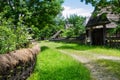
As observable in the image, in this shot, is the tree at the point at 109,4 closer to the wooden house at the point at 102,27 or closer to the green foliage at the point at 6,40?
the green foliage at the point at 6,40

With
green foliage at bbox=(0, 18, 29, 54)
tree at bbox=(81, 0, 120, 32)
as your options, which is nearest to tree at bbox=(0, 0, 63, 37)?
tree at bbox=(81, 0, 120, 32)

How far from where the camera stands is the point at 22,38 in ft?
40.3

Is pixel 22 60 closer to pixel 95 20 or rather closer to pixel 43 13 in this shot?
pixel 43 13

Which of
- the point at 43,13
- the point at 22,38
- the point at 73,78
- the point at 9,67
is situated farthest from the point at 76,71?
the point at 43,13

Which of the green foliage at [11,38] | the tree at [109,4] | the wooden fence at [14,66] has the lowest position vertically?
the wooden fence at [14,66]

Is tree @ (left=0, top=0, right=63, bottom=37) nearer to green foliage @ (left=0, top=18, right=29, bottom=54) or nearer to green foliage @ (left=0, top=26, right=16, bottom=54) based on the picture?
green foliage @ (left=0, top=18, right=29, bottom=54)

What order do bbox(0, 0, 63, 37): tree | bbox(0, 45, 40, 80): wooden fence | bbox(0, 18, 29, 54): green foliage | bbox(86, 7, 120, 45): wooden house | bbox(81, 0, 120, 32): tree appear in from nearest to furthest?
bbox(0, 45, 40, 80): wooden fence → bbox(0, 18, 29, 54): green foliage → bbox(81, 0, 120, 32): tree → bbox(86, 7, 120, 45): wooden house → bbox(0, 0, 63, 37): tree

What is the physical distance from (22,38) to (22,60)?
3.09 meters

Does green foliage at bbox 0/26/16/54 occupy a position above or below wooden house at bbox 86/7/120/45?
above

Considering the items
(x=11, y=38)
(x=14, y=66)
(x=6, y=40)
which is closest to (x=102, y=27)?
(x=11, y=38)

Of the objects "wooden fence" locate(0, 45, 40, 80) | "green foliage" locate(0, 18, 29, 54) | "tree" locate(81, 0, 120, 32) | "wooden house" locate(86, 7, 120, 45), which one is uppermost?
"tree" locate(81, 0, 120, 32)

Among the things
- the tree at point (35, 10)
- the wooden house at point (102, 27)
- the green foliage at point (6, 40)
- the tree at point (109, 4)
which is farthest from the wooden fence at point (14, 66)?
the tree at point (35, 10)

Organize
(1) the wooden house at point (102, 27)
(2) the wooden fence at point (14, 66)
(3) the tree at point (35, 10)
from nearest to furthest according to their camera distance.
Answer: (2) the wooden fence at point (14, 66)
(1) the wooden house at point (102, 27)
(3) the tree at point (35, 10)

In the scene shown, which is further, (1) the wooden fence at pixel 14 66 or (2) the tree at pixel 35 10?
(2) the tree at pixel 35 10
